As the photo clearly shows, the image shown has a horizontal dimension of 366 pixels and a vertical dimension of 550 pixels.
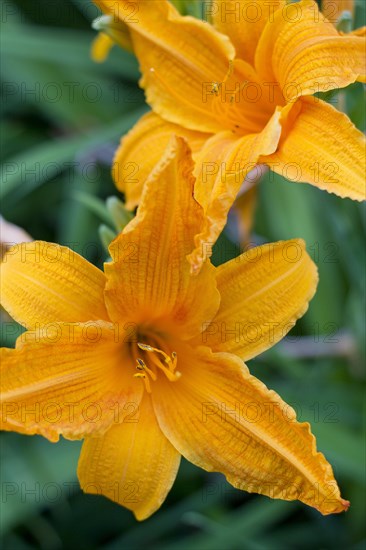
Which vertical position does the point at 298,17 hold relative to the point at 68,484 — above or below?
above

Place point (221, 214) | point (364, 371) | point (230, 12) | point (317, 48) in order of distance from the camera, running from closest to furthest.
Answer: point (221, 214) → point (317, 48) → point (230, 12) → point (364, 371)

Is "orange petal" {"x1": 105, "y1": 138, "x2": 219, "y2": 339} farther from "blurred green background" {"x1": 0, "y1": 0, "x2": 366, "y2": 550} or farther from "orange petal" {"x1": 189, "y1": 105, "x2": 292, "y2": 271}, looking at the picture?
"blurred green background" {"x1": 0, "y1": 0, "x2": 366, "y2": 550}

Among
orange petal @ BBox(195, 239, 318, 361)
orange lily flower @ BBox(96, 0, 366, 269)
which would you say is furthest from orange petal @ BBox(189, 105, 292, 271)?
orange petal @ BBox(195, 239, 318, 361)

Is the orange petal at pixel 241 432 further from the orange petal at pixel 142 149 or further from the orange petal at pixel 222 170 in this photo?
the orange petal at pixel 142 149

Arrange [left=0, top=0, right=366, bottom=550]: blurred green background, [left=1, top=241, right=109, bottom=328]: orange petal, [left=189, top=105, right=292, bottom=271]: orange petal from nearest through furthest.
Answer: [left=189, top=105, right=292, bottom=271]: orange petal
[left=1, top=241, right=109, bottom=328]: orange petal
[left=0, top=0, right=366, bottom=550]: blurred green background

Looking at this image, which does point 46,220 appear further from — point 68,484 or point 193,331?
point 193,331

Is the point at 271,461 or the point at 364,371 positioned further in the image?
the point at 364,371

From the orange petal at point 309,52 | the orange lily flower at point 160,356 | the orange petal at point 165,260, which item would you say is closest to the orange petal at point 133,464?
the orange lily flower at point 160,356

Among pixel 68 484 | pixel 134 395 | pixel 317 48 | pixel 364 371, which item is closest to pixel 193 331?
pixel 134 395
